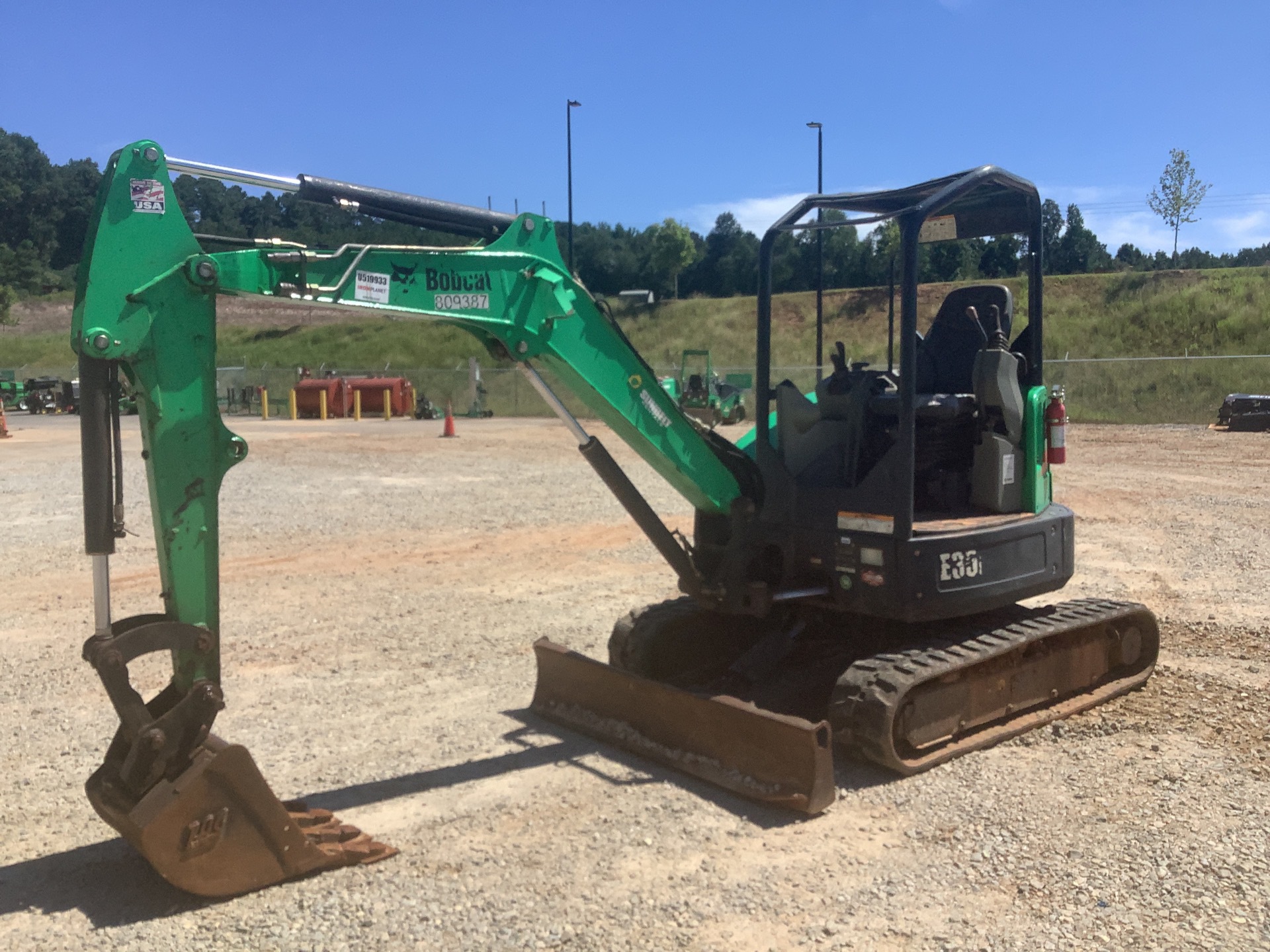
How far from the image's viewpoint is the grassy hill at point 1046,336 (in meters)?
18.1

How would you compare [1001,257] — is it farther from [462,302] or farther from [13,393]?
[13,393]

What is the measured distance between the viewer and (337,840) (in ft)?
15.0

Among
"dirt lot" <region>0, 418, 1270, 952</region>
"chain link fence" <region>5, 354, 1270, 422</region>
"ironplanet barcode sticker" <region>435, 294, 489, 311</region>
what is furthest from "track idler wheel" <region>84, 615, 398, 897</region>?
"chain link fence" <region>5, 354, 1270, 422</region>

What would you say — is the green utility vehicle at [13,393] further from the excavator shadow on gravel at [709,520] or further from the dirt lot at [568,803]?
the excavator shadow on gravel at [709,520]

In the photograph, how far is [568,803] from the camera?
17.0 ft

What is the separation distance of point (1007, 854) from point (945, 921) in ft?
2.25

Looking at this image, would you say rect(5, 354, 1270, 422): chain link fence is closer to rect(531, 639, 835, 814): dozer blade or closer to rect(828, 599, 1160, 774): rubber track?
rect(828, 599, 1160, 774): rubber track

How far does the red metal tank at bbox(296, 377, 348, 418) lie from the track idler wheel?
113ft

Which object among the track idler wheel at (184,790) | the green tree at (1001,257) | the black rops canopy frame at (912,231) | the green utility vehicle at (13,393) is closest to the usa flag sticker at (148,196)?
Result: the track idler wheel at (184,790)

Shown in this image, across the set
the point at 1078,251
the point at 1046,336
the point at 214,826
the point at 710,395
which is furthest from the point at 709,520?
the point at 1078,251

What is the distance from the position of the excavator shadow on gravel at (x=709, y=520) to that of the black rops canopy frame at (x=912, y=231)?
18mm

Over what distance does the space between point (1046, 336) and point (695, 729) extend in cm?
4126

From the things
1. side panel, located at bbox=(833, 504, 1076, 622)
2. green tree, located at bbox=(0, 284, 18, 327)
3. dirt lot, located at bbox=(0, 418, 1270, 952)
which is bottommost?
dirt lot, located at bbox=(0, 418, 1270, 952)

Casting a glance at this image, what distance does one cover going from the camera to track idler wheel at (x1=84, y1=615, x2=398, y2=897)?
157 inches
